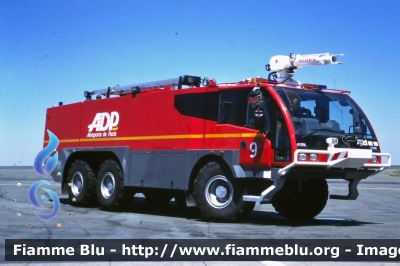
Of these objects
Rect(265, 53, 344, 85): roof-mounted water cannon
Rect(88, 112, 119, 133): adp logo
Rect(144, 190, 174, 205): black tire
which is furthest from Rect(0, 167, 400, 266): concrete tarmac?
Rect(265, 53, 344, 85): roof-mounted water cannon

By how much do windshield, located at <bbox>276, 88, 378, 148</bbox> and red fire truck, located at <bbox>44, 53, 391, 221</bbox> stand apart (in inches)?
0.9

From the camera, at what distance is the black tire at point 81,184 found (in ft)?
57.0

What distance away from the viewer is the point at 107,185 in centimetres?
1688

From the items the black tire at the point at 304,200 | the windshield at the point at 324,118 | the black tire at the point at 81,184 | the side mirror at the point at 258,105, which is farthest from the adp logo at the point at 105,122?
the windshield at the point at 324,118

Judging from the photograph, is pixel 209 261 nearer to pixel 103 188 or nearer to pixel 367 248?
pixel 367 248

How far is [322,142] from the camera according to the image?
1288 cm

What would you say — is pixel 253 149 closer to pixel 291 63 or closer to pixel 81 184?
pixel 291 63

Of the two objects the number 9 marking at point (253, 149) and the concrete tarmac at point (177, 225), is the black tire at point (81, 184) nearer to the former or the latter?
the concrete tarmac at point (177, 225)

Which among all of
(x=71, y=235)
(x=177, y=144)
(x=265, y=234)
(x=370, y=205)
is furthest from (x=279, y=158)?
(x=370, y=205)

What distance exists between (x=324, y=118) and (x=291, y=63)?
1.66 metres

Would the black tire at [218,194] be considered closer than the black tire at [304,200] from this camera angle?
Yes

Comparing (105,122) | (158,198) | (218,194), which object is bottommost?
(158,198)

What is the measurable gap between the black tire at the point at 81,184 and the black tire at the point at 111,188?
428 mm

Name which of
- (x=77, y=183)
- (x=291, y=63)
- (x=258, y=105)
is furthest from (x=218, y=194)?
(x=77, y=183)
